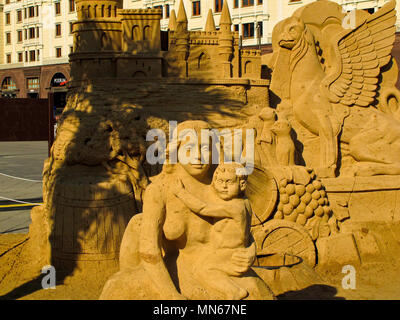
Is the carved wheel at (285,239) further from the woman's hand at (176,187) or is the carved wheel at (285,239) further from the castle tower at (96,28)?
the castle tower at (96,28)

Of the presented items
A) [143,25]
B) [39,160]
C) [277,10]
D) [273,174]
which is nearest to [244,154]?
[273,174]

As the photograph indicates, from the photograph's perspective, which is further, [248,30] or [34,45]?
[34,45]

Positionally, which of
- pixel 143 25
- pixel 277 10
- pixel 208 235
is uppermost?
pixel 277 10

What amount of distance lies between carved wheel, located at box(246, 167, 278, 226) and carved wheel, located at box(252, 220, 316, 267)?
124 millimetres

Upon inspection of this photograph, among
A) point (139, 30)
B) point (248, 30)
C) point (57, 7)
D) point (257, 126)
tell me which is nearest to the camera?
point (257, 126)

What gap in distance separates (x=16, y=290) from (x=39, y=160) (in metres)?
12.0

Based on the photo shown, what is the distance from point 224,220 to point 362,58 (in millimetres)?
5024

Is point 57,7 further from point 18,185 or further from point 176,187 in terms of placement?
point 176,187

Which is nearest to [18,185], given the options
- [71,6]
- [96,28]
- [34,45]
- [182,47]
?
[96,28]

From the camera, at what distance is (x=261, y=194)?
6449 mm

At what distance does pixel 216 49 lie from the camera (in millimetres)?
8000

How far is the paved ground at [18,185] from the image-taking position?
30.8ft

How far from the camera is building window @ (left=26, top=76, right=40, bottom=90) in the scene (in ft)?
114
